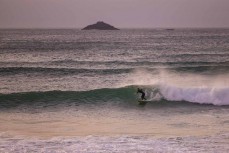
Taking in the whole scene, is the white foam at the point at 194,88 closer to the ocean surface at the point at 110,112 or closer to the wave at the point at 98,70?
the ocean surface at the point at 110,112

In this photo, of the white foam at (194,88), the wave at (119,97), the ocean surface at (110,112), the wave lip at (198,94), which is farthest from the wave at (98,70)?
the wave lip at (198,94)

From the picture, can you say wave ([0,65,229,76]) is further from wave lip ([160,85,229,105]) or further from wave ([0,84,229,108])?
wave lip ([160,85,229,105])

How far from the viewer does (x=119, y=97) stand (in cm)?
2000

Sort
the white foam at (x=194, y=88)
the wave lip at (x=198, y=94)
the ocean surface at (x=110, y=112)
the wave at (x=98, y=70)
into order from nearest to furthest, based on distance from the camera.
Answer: the ocean surface at (x=110, y=112) < the wave lip at (x=198, y=94) < the white foam at (x=194, y=88) < the wave at (x=98, y=70)

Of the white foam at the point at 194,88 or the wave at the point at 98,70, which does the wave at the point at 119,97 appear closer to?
the white foam at the point at 194,88

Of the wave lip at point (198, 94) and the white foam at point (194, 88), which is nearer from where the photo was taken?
the wave lip at point (198, 94)

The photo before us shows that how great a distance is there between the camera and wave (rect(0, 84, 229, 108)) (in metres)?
18.5

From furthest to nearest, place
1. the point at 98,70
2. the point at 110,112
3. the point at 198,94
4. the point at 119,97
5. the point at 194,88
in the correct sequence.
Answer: the point at 98,70 → the point at 194,88 → the point at 119,97 → the point at 198,94 → the point at 110,112

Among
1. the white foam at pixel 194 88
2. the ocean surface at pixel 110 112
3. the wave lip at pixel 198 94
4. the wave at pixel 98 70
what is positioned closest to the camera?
the ocean surface at pixel 110 112

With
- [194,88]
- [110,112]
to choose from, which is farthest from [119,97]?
[194,88]

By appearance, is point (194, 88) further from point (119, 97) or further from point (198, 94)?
point (119, 97)

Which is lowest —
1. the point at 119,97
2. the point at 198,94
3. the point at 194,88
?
the point at 119,97

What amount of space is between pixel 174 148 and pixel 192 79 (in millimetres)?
15289

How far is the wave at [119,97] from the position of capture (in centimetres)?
1845
